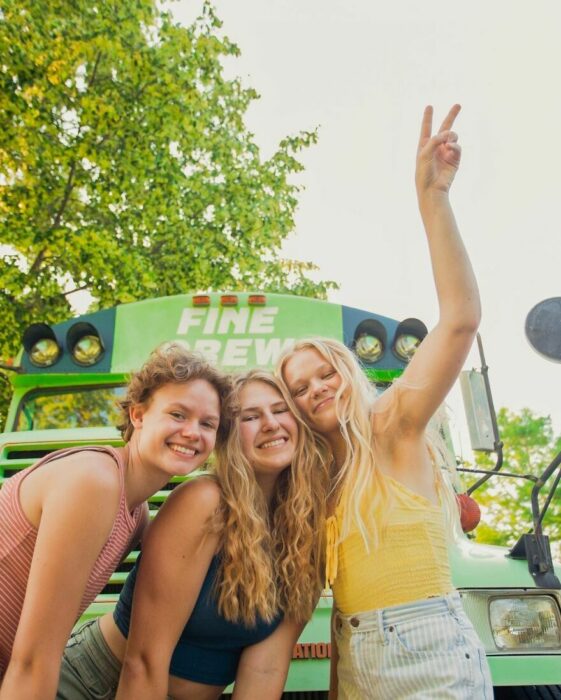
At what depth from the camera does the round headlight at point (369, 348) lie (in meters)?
3.58

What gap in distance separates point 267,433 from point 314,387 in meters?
0.21

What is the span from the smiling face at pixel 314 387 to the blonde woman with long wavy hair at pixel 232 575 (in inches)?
1.8

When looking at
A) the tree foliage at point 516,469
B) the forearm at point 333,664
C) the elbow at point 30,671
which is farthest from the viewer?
the tree foliage at point 516,469

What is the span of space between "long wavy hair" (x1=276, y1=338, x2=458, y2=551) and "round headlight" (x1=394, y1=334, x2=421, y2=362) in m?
1.43

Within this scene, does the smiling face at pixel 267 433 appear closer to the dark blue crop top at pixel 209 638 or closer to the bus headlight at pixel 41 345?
the dark blue crop top at pixel 209 638

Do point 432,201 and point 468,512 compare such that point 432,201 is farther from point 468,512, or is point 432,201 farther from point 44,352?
point 44,352

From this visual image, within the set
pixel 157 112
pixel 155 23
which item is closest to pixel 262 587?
pixel 157 112

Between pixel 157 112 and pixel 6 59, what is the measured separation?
2.02m

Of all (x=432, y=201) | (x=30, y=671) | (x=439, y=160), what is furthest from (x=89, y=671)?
(x=439, y=160)

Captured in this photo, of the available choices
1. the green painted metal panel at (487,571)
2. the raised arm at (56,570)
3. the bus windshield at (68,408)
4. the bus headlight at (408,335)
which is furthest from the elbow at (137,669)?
the bus headlight at (408,335)

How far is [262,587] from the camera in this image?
1814 millimetres

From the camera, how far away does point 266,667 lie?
1.90 m

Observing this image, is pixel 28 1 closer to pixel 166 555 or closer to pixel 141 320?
pixel 141 320

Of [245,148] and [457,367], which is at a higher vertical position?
[245,148]
